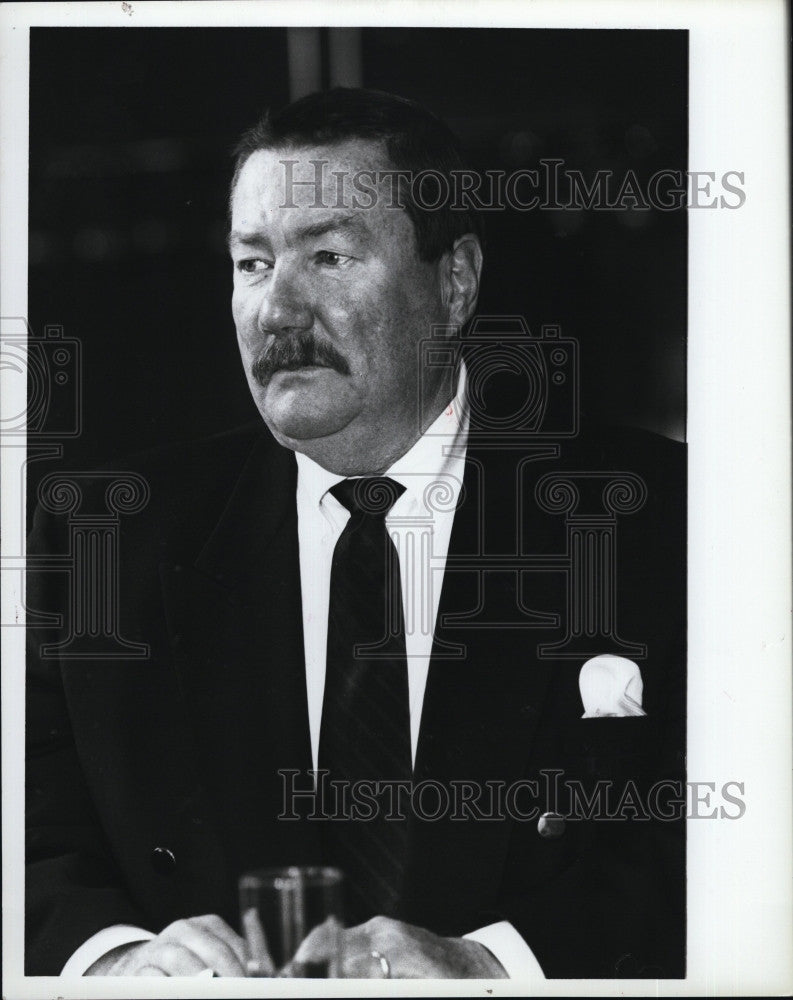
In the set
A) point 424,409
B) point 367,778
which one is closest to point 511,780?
point 367,778

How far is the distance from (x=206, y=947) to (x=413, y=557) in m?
0.49

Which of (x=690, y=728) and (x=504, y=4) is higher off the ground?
(x=504, y=4)

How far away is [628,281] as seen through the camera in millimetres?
1305

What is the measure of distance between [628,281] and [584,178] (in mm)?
129

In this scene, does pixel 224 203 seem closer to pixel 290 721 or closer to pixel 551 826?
pixel 290 721

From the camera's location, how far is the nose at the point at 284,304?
1.27 meters

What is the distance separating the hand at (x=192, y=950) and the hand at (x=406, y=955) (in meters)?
0.06

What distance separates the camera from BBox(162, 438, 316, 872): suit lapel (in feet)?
4.23

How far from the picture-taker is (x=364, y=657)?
129cm

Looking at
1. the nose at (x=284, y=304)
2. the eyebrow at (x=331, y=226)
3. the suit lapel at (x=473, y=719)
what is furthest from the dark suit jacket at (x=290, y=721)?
the eyebrow at (x=331, y=226)

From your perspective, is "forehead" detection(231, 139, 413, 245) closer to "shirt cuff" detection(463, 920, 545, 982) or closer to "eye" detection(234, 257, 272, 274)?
"eye" detection(234, 257, 272, 274)

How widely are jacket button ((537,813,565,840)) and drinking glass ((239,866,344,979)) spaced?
23 cm

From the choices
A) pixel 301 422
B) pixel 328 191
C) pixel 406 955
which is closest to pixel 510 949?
pixel 406 955

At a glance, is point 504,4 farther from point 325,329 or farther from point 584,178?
point 325,329
